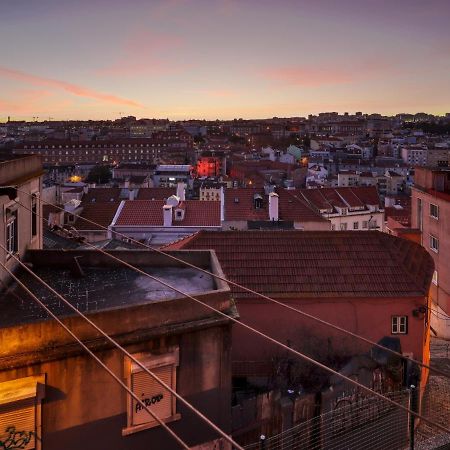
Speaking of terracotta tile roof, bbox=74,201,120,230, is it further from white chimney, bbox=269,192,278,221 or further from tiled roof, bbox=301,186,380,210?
tiled roof, bbox=301,186,380,210

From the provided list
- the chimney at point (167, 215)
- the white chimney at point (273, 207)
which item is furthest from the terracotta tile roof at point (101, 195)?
the white chimney at point (273, 207)

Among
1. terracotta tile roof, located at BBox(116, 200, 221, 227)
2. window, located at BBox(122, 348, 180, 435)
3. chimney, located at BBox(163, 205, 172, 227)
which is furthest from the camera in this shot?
terracotta tile roof, located at BBox(116, 200, 221, 227)

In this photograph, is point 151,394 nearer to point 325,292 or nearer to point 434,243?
point 325,292

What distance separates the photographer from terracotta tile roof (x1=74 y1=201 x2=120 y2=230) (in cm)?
2877

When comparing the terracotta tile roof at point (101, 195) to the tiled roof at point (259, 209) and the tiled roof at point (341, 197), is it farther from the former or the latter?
the tiled roof at point (341, 197)

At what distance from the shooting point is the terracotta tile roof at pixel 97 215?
2877 cm

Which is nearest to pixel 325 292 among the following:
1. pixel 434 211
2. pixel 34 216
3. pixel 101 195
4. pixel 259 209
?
pixel 34 216

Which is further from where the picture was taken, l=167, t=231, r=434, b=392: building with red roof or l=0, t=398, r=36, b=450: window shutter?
l=167, t=231, r=434, b=392: building with red roof

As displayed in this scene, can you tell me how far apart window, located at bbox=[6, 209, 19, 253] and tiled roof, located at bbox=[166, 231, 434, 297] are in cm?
564

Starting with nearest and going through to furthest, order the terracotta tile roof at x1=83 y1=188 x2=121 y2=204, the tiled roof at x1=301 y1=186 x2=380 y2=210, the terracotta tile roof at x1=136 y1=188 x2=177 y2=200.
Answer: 1. the terracotta tile roof at x1=136 y1=188 x2=177 y2=200
2. the terracotta tile roof at x1=83 y1=188 x2=121 y2=204
3. the tiled roof at x1=301 y1=186 x2=380 y2=210

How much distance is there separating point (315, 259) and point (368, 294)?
175cm

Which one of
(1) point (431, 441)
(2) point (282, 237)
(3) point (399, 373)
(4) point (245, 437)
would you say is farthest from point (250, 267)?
(1) point (431, 441)

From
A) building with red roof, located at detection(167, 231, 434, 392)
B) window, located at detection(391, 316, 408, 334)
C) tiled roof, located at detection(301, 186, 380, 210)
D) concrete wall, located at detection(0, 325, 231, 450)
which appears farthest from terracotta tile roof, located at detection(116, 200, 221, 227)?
concrete wall, located at detection(0, 325, 231, 450)

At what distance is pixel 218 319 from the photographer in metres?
7.61
